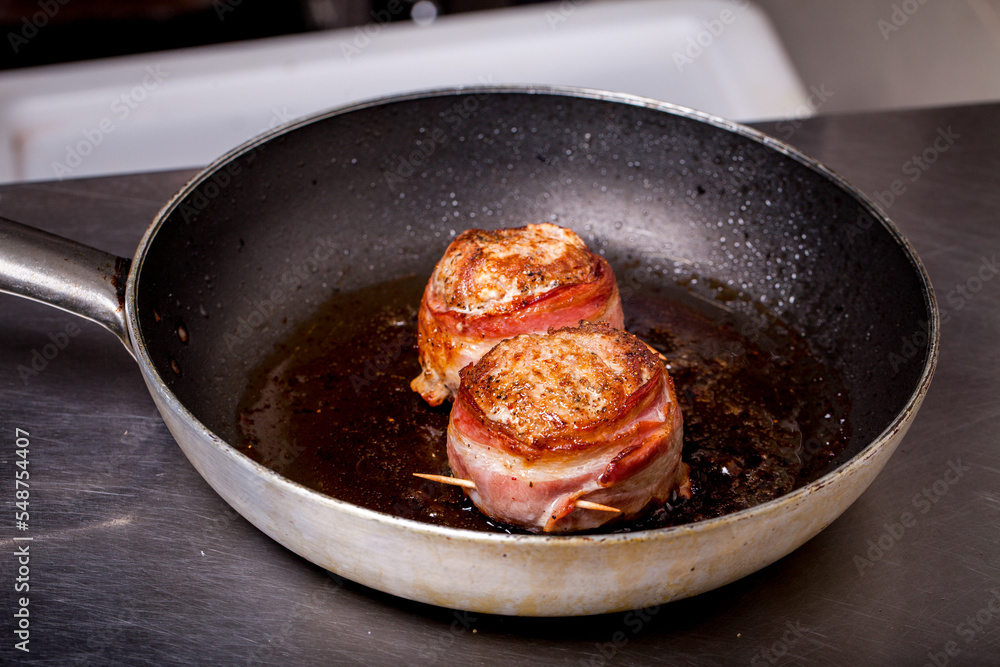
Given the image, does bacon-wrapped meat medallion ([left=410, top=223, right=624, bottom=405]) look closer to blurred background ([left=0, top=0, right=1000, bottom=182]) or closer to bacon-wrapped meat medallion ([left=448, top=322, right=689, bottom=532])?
bacon-wrapped meat medallion ([left=448, top=322, right=689, bottom=532])

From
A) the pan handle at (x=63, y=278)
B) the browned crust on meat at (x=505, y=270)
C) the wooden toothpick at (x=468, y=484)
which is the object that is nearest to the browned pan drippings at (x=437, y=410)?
the wooden toothpick at (x=468, y=484)

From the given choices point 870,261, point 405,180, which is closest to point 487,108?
point 405,180

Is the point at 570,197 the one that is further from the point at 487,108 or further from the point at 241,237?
the point at 241,237

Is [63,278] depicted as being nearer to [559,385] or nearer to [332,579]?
[332,579]

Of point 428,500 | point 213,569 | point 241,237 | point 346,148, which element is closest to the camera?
point 213,569

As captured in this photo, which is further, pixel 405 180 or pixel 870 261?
pixel 405 180

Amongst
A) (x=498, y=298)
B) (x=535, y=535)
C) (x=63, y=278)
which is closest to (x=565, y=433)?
(x=535, y=535)

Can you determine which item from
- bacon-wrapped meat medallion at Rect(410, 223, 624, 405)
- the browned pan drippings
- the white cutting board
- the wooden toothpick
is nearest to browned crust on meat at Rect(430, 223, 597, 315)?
bacon-wrapped meat medallion at Rect(410, 223, 624, 405)

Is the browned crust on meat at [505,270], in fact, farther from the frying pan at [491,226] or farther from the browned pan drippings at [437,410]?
the frying pan at [491,226]
